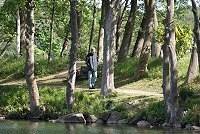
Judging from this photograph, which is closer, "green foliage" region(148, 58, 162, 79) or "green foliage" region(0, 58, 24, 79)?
"green foliage" region(148, 58, 162, 79)

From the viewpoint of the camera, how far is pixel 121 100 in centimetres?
2533

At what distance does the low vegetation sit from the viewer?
23391 mm

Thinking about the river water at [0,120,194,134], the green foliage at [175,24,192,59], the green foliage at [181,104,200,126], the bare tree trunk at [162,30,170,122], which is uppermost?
the green foliage at [175,24,192,59]

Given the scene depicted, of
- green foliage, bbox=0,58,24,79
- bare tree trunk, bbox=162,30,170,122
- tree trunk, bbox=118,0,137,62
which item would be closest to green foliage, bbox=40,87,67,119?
bare tree trunk, bbox=162,30,170,122

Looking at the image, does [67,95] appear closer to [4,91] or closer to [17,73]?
[4,91]

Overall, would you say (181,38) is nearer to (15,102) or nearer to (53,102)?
(53,102)

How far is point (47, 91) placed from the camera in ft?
91.8

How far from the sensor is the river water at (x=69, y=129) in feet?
66.8

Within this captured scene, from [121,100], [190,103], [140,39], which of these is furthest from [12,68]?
[190,103]

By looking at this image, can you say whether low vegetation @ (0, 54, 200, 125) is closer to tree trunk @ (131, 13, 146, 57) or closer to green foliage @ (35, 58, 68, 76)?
tree trunk @ (131, 13, 146, 57)

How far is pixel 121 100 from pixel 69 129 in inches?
182

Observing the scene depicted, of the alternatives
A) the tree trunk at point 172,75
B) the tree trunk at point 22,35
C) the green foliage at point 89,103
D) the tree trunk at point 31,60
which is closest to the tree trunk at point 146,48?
the green foliage at point 89,103

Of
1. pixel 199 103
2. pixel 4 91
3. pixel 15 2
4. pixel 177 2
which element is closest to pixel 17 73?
pixel 4 91

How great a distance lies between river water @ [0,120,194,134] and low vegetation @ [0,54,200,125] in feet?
A: 5.26
